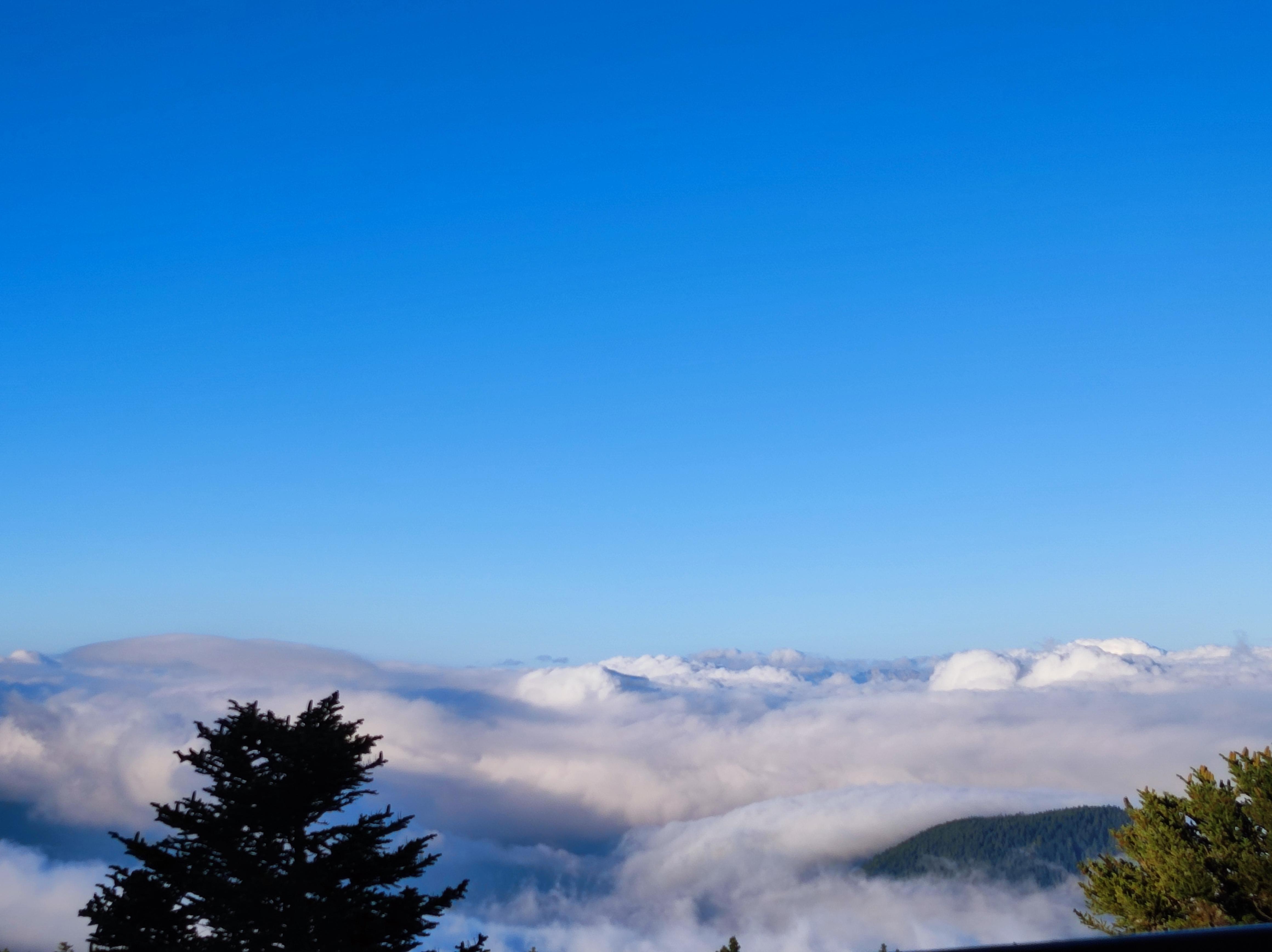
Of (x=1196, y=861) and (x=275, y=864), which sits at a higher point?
(x=275, y=864)

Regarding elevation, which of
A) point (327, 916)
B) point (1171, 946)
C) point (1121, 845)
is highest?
point (1171, 946)

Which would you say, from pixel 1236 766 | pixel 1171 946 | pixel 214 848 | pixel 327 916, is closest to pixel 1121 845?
pixel 1236 766

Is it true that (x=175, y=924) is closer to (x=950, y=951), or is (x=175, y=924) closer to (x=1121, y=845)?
(x=950, y=951)

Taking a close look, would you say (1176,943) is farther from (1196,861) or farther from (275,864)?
(1196,861)

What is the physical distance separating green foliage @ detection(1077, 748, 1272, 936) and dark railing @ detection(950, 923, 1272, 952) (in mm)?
28107

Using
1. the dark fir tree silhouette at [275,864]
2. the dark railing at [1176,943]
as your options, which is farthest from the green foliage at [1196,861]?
the dark railing at [1176,943]

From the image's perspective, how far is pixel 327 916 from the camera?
15.1 meters

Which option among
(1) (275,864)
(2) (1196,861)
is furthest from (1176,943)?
(2) (1196,861)

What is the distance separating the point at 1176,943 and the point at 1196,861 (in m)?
30.5

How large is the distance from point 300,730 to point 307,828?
6.45 feet

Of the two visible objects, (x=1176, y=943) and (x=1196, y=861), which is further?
(x=1196, y=861)

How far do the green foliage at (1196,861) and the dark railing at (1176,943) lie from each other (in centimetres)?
2811

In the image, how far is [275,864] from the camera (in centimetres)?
1591

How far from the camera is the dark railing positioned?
192cm
